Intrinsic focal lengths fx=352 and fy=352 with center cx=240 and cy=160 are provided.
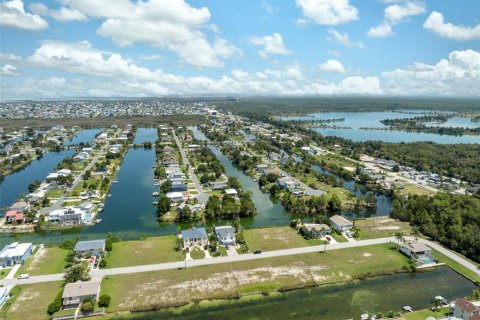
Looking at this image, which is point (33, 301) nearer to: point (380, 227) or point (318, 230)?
point (318, 230)

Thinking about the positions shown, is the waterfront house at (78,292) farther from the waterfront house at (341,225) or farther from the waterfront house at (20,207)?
the waterfront house at (341,225)

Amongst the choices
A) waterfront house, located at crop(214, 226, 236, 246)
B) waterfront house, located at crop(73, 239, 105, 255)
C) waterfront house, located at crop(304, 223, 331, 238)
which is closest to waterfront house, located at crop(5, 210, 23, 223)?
waterfront house, located at crop(73, 239, 105, 255)

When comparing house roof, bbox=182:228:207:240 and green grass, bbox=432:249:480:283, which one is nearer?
green grass, bbox=432:249:480:283

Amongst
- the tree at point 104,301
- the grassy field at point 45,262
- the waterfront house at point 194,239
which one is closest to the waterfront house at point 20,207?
the grassy field at point 45,262

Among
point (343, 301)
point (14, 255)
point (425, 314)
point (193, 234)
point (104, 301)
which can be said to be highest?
point (193, 234)

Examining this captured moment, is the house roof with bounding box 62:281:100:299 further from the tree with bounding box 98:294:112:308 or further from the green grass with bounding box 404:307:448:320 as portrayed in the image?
the green grass with bounding box 404:307:448:320

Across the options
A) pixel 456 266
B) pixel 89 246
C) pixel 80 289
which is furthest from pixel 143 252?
pixel 456 266

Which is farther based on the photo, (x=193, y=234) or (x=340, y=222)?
(x=340, y=222)

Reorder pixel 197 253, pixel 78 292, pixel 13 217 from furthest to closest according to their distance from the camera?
pixel 13 217 → pixel 197 253 → pixel 78 292
